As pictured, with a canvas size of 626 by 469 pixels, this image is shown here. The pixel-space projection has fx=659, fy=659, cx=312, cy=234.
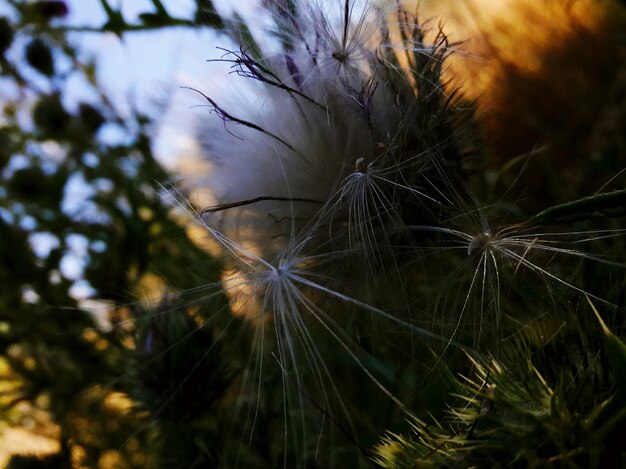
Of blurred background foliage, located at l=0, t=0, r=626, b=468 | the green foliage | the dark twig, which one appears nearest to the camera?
the green foliage

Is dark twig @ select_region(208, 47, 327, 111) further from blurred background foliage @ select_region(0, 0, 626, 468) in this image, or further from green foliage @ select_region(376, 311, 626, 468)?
green foliage @ select_region(376, 311, 626, 468)

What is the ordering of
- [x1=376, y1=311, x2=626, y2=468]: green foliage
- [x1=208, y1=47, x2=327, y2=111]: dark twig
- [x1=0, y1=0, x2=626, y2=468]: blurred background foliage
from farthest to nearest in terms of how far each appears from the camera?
1. [x1=0, y1=0, x2=626, y2=468]: blurred background foliage
2. [x1=208, y1=47, x2=327, y2=111]: dark twig
3. [x1=376, y1=311, x2=626, y2=468]: green foliage

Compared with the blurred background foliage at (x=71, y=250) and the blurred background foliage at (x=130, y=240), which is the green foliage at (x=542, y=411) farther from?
the blurred background foliage at (x=71, y=250)

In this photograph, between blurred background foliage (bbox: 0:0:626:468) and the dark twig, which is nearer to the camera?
the dark twig

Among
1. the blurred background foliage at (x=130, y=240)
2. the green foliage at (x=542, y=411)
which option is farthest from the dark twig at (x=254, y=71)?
the green foliage at (x=542, y=411)

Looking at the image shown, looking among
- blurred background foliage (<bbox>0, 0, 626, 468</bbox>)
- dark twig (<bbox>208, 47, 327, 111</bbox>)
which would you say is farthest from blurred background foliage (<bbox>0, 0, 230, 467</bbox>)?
dark twig (<bbox>208, 47, 327, 111</bbox>)

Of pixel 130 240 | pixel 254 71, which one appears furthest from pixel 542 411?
pixel 130 240

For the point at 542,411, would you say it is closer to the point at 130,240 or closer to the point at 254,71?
the point at 254,71

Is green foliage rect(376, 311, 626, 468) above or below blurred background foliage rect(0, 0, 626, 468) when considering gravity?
below

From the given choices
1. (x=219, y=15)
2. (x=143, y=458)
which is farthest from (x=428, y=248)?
(x=143, y=458)
